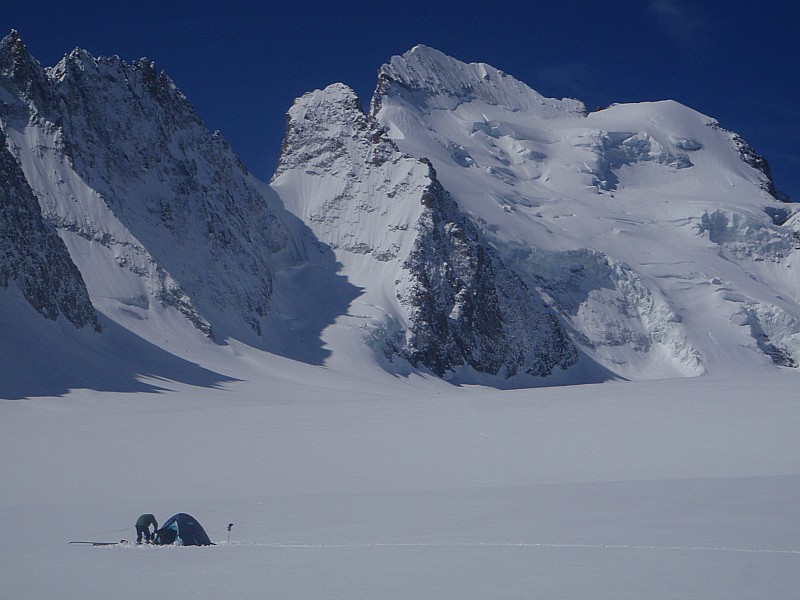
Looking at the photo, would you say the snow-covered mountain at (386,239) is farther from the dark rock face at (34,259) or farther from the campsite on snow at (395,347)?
the campsite on snow at (395,347)

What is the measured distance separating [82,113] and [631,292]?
69.0 meters

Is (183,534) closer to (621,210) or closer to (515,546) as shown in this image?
(515,546)

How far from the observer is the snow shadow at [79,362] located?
53.2 metres

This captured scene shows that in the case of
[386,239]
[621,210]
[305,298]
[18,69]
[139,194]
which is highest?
[621,210]

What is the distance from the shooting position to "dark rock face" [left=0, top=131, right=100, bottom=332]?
63.3 meters

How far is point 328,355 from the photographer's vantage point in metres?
82.8

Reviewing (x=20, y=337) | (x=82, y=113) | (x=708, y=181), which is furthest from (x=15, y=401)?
(x=708, y=181)

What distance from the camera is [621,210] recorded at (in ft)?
438

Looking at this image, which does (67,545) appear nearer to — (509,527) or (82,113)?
(509,527)

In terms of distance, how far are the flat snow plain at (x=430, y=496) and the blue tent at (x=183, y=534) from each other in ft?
1.00

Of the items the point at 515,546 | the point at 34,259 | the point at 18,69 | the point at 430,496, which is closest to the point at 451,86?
the point at 18,69

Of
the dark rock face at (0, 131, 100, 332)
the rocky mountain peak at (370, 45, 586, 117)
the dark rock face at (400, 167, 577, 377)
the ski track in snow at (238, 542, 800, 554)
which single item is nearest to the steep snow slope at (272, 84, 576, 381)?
the dark rock face at (400, 167, 577, 377)

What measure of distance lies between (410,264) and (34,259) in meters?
42.7

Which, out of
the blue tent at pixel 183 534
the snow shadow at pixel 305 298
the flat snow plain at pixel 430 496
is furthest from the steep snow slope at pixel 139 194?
the blue tent at pixel 183 534
